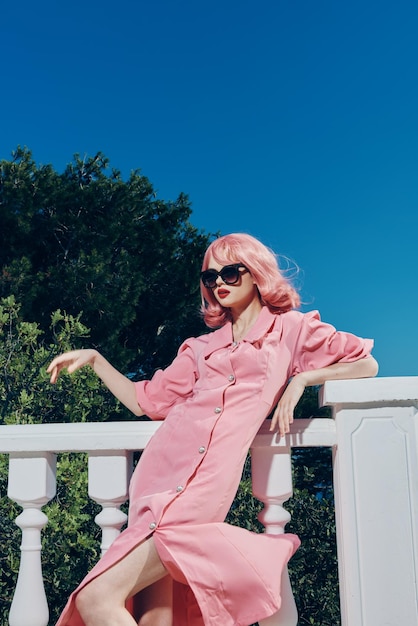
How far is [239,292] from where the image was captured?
7.06 feet

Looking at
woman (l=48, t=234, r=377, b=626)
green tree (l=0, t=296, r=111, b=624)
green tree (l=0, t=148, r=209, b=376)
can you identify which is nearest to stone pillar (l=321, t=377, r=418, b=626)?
woman (l=48, t=234, r=377, b=626)

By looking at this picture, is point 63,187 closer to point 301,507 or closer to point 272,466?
point 301,507

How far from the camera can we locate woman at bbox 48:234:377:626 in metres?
1.63

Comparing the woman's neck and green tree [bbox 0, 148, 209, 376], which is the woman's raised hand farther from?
green tree [bbox 0, 148, 209, 376]

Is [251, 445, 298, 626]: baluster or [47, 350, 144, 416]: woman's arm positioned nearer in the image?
[251, 445, 298, 626]: baluster

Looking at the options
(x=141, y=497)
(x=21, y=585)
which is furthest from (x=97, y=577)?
(x=21, y=585)

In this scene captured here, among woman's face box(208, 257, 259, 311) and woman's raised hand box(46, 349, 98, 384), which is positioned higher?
woman's face box(208, 257, 259, 311)

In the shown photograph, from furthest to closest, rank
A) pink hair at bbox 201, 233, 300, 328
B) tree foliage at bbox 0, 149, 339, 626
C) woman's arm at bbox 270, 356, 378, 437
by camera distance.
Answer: tree foliage at bbox 0, 149, 339, 626, pink hair at bbox 201, 233, 300, 328, woman's arm at bbox 270, 356, 378, 437

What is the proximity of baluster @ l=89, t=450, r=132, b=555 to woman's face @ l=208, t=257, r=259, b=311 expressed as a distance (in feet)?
1.96

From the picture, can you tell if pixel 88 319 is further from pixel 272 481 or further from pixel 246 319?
pixel 272 481

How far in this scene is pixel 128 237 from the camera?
Answer: 9297 millimetres

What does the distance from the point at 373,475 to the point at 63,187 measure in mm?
7930

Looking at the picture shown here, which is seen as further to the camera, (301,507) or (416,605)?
(301,507)

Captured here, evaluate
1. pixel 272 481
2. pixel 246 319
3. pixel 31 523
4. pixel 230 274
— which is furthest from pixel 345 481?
pixel 31 523
